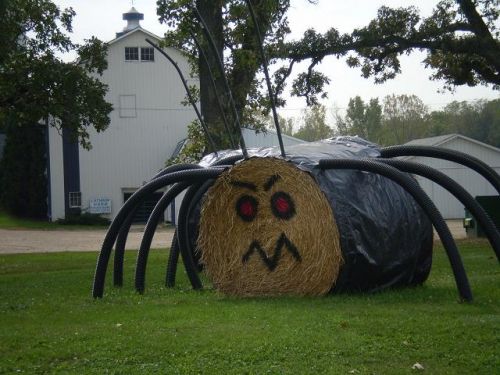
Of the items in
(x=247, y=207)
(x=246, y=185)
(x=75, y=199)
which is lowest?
(x=75, y=199)

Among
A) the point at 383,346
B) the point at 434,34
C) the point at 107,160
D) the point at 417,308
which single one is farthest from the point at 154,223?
the point at 107,160

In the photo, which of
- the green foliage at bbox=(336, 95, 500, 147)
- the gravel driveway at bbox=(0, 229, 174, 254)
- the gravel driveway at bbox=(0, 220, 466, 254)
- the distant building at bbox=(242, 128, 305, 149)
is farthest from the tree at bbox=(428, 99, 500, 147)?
the gravel driveway at bbox=(0, 229, 174, 254)

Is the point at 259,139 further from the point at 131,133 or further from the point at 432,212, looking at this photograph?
the point at 432,212

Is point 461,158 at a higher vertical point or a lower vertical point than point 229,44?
lower

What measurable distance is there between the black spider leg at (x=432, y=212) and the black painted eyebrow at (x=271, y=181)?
0.92 meters

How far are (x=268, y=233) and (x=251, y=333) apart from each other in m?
2.65

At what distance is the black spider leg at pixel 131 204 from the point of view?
10.7 metres

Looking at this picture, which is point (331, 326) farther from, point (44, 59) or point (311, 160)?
point (44, 59)

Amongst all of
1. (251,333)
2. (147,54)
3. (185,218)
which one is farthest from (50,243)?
(251,333)

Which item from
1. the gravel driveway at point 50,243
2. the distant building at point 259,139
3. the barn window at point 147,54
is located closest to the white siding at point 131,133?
the barn window at point 147,54

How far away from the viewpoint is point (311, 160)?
10.6 metres

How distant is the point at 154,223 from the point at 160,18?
928 centimetres

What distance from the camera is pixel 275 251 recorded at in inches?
402

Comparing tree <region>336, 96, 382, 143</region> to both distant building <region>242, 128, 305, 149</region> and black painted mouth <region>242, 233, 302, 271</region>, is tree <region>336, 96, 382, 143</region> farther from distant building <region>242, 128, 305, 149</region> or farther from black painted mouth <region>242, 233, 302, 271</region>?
black painted mouth <region>242, 233, 302, 271</region>
